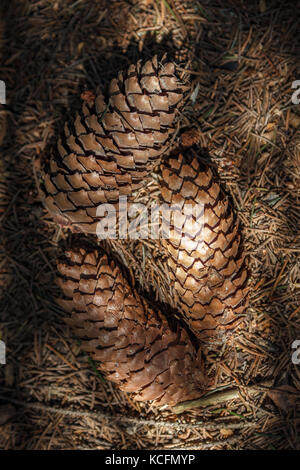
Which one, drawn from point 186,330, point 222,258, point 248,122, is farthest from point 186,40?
point 186,330

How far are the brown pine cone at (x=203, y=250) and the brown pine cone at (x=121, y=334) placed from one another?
18 cm

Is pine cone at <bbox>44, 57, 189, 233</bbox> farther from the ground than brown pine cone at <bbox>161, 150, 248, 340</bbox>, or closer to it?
farther from the ground

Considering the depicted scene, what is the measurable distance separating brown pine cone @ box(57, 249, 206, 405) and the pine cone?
0.23 meters

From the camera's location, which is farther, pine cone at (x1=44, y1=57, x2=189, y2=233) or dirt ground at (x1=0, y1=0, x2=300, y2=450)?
dirt ground at (x1=0, y1=0, x2=300, y2=450)

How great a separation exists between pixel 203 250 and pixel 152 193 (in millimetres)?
402

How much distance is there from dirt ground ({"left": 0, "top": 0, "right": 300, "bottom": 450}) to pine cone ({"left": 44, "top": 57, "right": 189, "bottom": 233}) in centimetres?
21

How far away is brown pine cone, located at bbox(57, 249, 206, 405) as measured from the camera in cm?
146

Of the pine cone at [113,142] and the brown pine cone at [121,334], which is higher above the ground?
the pine cone at [113,142]

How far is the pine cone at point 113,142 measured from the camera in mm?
1379

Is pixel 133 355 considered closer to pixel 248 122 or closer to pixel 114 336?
pixel 114 336

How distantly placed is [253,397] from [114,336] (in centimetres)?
Result: 71

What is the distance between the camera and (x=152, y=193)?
5.58 feet

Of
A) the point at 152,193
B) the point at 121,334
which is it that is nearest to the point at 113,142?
the point at 152,193

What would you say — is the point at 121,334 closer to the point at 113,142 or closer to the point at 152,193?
the point at 152,193
